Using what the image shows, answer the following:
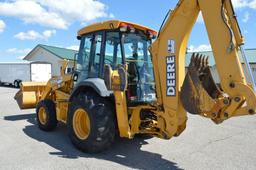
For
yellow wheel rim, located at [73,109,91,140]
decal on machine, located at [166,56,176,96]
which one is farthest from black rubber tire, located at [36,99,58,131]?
decal on machine, located at [166,56,176,96]

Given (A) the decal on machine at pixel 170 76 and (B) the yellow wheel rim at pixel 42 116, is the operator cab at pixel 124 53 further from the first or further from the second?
(B) the yellow wheel rim at pixel 42 116

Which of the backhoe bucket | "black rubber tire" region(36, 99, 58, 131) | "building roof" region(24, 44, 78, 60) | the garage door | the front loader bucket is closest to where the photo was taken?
the backhoe bucket

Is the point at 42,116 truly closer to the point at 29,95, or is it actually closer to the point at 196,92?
the point at 29,95

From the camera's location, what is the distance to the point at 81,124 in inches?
230

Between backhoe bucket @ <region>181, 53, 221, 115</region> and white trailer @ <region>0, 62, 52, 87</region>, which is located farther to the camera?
white trailer @ <region>0, 62, 52, 87</region>

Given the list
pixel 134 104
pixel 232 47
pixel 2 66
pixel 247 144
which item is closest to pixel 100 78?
pixel 134 104

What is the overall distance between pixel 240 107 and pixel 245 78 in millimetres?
451

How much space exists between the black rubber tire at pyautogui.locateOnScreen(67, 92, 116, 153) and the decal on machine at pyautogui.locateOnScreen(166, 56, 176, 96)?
1.25m

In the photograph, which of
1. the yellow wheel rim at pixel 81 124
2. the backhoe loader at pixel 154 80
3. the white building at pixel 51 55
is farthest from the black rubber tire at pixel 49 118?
the white building at pixel 51 55

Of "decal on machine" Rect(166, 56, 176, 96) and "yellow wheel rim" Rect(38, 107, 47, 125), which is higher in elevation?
"decal on machine" Rect(166, 56, 176, 96)

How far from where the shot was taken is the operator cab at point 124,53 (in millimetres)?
5461

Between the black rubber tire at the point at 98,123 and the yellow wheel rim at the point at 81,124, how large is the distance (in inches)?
9.8

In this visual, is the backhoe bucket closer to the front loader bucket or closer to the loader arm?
the loader arm

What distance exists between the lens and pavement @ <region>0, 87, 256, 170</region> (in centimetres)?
482
